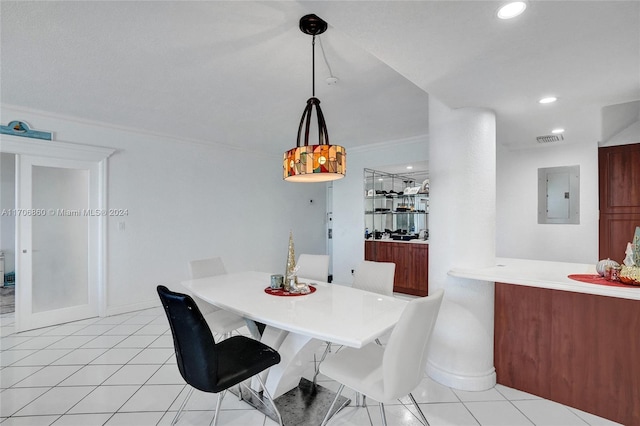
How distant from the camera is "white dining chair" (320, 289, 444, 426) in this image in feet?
4.70

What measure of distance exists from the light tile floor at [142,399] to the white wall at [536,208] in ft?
8.15

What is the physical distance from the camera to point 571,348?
2.06m

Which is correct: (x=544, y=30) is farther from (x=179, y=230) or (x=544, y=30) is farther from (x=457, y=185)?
(x=179, y=230)

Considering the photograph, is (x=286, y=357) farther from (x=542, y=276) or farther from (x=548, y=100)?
(x=548, y=100)

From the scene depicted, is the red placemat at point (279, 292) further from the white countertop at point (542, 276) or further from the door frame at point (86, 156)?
the door frame at point (86, 156)

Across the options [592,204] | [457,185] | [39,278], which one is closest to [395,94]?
[457,185]

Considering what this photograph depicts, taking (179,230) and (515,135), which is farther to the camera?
(179,230)

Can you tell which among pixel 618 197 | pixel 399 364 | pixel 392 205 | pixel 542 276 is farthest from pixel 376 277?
pixel 618 197

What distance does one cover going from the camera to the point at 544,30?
143cm

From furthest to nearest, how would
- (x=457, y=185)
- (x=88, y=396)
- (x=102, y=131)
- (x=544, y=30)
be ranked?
(x=102, y=131), (x=457, y=185), (x=88, y=396), (x=544, y=30)

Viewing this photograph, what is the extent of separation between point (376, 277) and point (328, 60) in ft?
6.05

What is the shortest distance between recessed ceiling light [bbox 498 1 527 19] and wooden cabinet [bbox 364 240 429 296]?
3631 millimetres

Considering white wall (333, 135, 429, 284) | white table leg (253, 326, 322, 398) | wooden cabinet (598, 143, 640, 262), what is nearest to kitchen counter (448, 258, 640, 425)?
white table leg (253, 326, 322, 398)

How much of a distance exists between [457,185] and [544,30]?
1.15m
